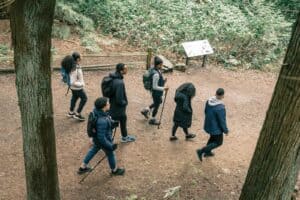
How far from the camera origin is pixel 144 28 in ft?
55.4

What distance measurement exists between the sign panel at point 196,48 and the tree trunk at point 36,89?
913 cm

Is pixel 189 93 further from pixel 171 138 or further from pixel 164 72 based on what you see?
pixel 164 72

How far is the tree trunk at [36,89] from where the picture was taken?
484 centimetres

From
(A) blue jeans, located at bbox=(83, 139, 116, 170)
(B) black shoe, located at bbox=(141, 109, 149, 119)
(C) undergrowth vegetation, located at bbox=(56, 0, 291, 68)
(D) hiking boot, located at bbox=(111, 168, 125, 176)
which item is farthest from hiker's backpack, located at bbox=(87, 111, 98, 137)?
(C) undergrowth vegetation, located at bbox=(56, 0, 291, 68)

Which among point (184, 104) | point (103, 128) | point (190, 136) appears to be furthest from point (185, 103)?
point (103, 128)

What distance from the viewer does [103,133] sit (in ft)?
24.4

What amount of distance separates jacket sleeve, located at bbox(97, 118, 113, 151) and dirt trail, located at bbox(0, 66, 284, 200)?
1027mm

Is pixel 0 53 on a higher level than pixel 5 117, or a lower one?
higher

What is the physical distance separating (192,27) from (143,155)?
9.23m

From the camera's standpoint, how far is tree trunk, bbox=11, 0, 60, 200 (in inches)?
190

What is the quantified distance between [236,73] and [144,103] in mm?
5085

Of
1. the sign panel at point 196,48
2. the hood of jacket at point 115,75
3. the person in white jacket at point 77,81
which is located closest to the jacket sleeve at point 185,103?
the hood of jacket at point 115,75

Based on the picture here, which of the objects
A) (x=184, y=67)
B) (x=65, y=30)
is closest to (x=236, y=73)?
(x=184, y=67)

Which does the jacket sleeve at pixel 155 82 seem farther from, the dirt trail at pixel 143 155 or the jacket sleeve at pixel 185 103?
the dirt trail at pixel 143 155
